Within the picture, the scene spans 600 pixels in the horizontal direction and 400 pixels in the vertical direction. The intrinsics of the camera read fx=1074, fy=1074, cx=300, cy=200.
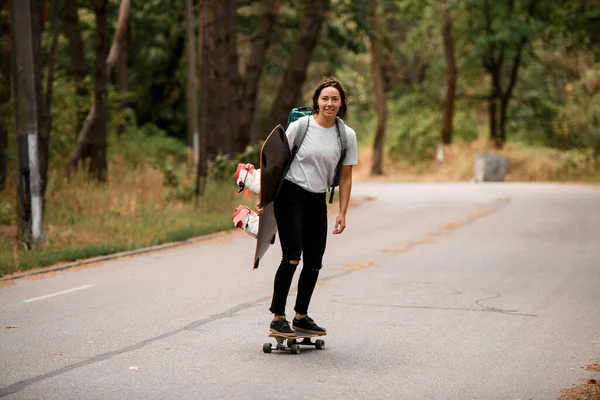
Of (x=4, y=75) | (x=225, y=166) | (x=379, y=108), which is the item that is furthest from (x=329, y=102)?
(x=379, y=108)

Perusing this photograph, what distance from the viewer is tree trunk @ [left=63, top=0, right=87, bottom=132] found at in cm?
2680

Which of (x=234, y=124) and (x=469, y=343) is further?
(x=234, y=124)

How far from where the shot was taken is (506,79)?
57.3m

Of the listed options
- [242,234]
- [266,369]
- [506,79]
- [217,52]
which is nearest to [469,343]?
[266,369]

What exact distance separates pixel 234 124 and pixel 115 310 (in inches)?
681

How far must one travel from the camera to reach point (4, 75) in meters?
25.0

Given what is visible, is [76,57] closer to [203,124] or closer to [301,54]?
[301,54]

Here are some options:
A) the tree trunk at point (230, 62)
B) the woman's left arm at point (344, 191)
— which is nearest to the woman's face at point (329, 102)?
the woman's left arm at point (344, 191)

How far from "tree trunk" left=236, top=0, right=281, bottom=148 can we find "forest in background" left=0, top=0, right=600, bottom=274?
61mm

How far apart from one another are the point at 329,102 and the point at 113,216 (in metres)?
11.7

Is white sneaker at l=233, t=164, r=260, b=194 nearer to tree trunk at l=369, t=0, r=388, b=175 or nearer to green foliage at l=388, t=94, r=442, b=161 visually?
tree trunk at l=369, t=0, r=388, b=175

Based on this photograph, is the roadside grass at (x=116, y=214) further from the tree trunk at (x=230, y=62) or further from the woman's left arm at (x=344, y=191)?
the woman's left arm at (x=344, y=191)

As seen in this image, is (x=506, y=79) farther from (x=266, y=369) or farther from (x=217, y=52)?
(x=266, y=369)

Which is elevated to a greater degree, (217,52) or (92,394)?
(217,52)
